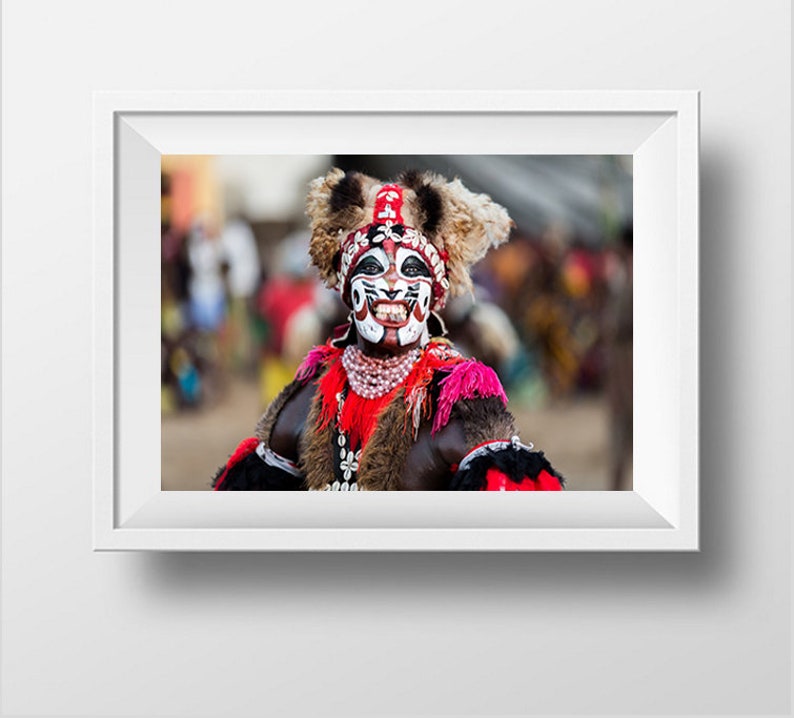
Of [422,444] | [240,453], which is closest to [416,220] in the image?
[422,444]

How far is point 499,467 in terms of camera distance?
1.76 metres

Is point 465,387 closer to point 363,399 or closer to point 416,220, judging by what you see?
point 363,399

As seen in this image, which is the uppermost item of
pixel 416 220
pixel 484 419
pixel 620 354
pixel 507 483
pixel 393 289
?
pixel 416 220

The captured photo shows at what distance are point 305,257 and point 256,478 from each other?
379 millimetres

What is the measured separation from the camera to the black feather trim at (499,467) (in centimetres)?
176

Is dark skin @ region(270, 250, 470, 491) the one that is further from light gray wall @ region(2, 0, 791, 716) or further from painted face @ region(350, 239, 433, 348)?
light gray wall @ region(2, 0, 791, 716)

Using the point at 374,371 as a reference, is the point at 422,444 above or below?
below

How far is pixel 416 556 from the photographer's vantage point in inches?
71.4

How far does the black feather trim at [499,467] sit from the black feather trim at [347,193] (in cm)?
47

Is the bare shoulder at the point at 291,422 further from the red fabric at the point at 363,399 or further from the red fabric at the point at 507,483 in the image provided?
the red fabric at the point at 507,483
